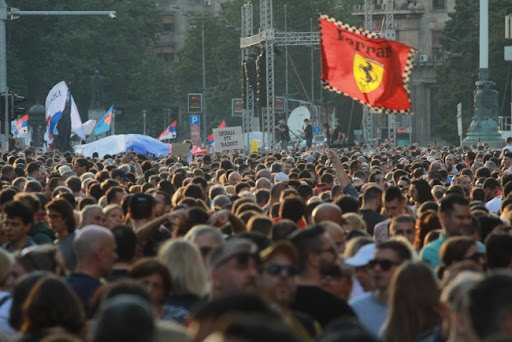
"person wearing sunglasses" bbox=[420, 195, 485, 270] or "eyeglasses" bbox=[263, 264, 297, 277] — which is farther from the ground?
"eyeglasses" bbox=[263, 264, 297, 277]

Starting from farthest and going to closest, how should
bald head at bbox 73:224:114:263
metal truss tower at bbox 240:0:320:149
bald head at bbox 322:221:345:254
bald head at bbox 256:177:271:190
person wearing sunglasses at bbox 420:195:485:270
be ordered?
metal truss tower at bbox 240:0:320:149 < bald head at bbox 256:177:271:190 < person wearing sunglasses at bbox 420:195:485:270 < bald head at bbox 322:221:345:254 < bald head at bbox 73:224:114:263

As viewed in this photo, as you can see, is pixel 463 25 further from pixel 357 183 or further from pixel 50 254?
pixel 50 254

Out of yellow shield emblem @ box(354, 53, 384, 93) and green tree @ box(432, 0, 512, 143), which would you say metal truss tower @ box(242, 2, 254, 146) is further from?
green tree @ box(432, 0, 512, 143)

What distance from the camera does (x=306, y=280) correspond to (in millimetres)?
7160

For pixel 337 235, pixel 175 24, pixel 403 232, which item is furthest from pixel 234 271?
pixel 175 24

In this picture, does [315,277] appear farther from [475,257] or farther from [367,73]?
[367,73]

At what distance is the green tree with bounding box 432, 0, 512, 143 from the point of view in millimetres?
75938

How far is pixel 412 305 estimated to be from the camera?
634 centimetres

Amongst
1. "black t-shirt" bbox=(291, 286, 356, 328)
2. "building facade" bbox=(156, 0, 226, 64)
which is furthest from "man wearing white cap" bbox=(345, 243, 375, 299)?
"building facade" bbox=(156, 0, 226, 64)

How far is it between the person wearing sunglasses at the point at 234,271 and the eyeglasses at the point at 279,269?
23 centimetres

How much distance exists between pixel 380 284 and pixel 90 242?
5.85 feet

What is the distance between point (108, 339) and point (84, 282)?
3.65 meters

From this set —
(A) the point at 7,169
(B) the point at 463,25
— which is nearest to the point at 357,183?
(A) the point at 7,169

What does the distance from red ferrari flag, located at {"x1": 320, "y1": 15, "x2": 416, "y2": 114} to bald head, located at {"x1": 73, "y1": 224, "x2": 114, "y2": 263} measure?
12086mm
